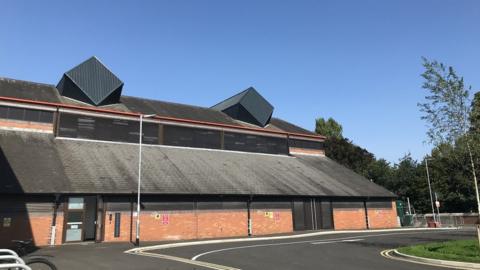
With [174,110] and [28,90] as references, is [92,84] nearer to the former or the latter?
[28,90]

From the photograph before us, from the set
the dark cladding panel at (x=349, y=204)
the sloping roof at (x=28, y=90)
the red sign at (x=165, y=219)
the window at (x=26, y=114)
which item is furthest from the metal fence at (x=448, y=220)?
the sloping roof at (x=28, y=90)

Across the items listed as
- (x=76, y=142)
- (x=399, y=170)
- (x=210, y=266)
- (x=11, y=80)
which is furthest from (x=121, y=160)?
(x=399, y=170)

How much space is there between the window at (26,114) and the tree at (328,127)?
53.4m

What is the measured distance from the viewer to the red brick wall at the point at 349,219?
3672 centimetres

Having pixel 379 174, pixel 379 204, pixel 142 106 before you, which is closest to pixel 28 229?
pixel 142 106

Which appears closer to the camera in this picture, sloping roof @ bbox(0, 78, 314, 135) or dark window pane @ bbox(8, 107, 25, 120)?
dark window pane @ bbox(8, 107, 25, 120)

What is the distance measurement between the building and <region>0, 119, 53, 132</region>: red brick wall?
0.07 meters

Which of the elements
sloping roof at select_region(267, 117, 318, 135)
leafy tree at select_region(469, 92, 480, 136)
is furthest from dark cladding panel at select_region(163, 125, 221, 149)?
leafy tree at select_region(469, 92, 480, 136)

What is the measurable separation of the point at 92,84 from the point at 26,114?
6.53 meters

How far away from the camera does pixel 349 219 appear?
37531 millimetres

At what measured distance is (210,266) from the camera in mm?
13461

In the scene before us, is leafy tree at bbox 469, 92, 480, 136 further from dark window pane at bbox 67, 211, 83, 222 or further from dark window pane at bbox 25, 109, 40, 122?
dark window pane at bbox 25, 109, 40, 122

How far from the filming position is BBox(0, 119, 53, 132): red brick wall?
2927 centimetres

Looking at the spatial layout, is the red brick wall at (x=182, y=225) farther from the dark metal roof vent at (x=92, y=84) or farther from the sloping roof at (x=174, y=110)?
the dark metal roof vent at (x=92, y=84)
